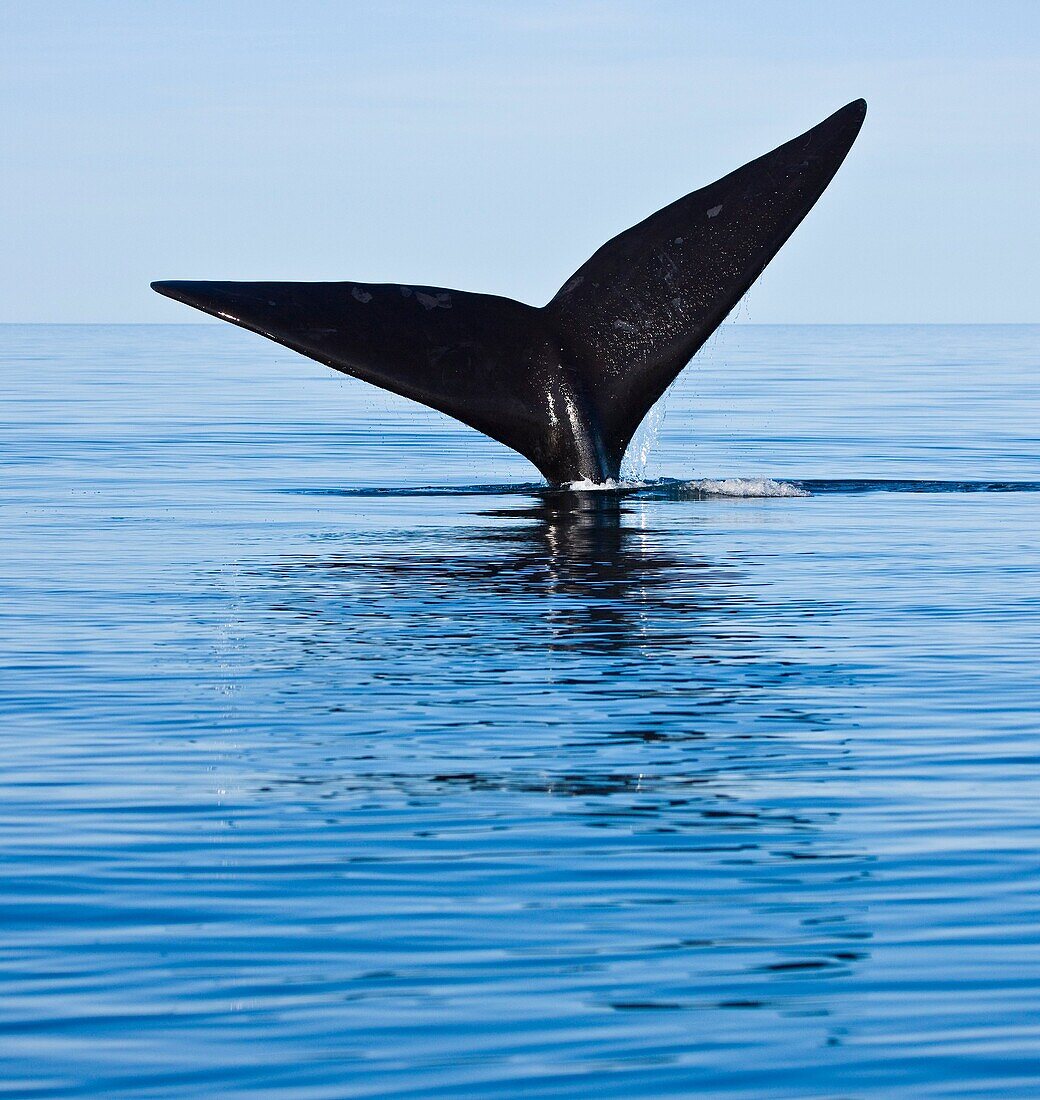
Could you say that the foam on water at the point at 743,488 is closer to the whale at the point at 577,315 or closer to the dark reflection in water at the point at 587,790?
the whale at the point at 577,315

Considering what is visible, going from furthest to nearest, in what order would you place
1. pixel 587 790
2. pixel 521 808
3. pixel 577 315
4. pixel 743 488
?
pixel 743 488, pixel 577 315, pixel 587 790, pixel 521 808

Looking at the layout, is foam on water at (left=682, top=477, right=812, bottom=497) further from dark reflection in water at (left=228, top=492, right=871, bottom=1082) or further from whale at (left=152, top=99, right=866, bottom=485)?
dark reflection in water at (left=228, top=492, right=871, bottom=1082)

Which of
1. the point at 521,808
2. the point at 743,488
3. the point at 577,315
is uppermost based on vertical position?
the point at 577,315

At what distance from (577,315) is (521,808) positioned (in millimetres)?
8938

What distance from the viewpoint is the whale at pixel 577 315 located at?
1541 cm

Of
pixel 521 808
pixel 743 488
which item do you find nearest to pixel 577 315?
pixel 743 488

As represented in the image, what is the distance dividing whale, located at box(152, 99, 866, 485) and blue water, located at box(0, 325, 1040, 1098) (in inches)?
46.7

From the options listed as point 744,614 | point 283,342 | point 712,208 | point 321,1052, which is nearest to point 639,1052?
point 321,1052

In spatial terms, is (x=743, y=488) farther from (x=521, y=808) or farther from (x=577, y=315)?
(x=521, y=808)

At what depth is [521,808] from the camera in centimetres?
833

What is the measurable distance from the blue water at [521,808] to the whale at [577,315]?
119cm

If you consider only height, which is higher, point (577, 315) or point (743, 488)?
point (577, 315)

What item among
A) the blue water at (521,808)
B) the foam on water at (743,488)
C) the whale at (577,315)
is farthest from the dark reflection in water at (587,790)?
the foam on water at (743,488)

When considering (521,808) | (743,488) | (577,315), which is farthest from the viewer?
(743,488)
